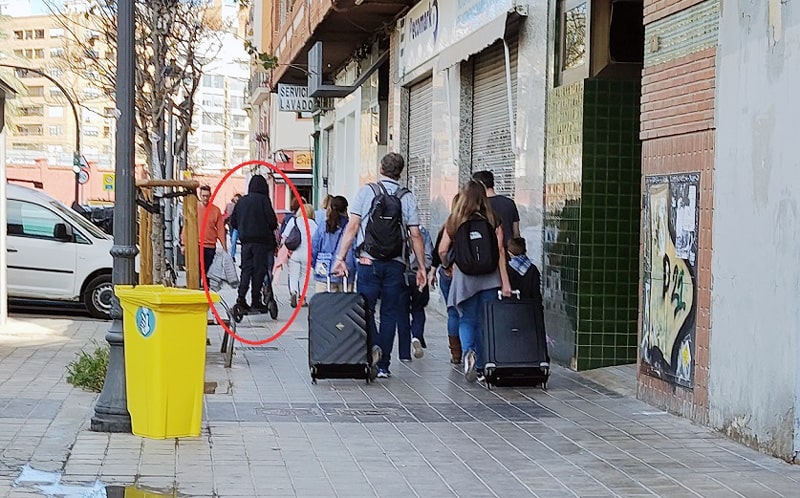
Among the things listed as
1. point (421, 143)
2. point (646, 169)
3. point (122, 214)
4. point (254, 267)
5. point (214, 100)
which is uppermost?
point (214, 100)

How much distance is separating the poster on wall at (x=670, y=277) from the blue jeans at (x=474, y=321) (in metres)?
1.43

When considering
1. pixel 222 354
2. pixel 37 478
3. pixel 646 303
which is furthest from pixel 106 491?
pixel 222 354

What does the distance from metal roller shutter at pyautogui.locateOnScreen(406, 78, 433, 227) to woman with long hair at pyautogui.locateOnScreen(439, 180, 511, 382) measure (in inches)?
296

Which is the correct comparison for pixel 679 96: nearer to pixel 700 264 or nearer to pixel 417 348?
pixel 700 264

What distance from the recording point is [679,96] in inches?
346

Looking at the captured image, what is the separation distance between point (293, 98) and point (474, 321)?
19.8 m

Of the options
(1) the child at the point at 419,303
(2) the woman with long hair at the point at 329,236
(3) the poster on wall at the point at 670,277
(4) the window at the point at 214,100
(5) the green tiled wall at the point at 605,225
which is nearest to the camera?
(3) the poster on wall at the point at 670,277

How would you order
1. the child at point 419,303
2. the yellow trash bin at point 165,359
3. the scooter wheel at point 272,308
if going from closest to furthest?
the yellow trash bin at point 165,359
the child at point 419,303
the scooter wheel at point 272,308

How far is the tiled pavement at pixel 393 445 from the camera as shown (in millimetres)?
6621

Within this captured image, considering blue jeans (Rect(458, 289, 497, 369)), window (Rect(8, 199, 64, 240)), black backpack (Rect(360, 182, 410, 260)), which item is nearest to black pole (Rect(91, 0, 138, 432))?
black backpack (Rect(360, 182, 410, 260))

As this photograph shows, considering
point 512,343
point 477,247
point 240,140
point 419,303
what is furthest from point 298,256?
point 240,140

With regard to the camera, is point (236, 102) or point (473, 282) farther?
point (236, 102)

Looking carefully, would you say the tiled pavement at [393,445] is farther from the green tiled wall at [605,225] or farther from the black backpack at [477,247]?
the black backpack at [477,247]

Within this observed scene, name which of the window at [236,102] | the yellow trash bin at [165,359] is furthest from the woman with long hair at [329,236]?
the window at [236,102]
